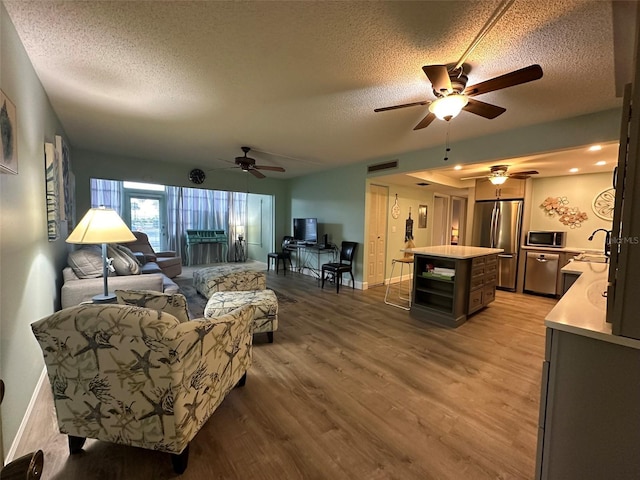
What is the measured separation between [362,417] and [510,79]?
2425 mm

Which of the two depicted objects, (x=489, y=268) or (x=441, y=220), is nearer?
(x=489, y=268)

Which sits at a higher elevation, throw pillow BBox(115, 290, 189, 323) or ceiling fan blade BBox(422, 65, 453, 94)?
ceiling fan blade BBox(422, 65, 453, 94)

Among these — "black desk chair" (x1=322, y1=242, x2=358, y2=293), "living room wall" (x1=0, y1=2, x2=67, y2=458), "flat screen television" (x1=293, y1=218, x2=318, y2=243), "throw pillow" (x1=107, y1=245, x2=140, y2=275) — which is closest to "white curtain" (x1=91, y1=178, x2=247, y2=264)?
"flat screen television" (x1=293, y1=218, x2=318, y2=243)

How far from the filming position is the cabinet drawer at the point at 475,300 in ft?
11.9

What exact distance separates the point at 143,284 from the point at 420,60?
11.0ft

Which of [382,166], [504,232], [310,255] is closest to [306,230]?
[310,255]

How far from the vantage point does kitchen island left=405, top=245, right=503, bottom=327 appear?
3.45 m

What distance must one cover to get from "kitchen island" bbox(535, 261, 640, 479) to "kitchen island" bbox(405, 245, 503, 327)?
2.27 metres

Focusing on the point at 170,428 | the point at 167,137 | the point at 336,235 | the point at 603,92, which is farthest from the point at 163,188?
the point at 603,92

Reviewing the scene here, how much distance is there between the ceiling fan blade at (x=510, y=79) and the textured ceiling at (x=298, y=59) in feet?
0.77

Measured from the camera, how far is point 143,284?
2.94 metres

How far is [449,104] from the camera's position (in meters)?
1.99

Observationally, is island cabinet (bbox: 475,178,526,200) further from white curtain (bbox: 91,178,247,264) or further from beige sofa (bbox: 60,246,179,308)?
white curtain (bbox: 91,178,247,264)

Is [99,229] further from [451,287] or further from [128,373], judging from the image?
[451,287]
